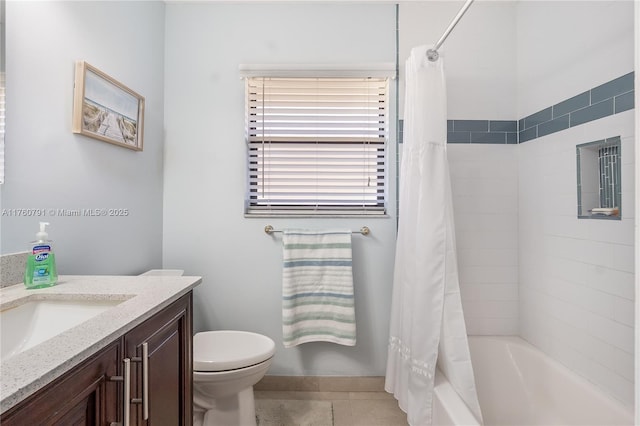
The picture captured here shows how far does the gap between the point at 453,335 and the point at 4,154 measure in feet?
5.69

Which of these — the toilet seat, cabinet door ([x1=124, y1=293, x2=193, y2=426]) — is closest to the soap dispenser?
cabinet door ([x1=124, y1=293, x2=193, y2=426])

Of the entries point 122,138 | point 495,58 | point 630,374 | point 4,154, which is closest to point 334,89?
point 495,58

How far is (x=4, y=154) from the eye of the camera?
0.97m

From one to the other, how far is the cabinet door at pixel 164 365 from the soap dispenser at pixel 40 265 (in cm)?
41

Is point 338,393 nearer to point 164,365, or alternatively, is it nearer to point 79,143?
point 164,365

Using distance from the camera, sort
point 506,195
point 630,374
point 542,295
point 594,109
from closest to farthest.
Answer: point 630,374 → point 594,109 → point 542,295 → point 506,195

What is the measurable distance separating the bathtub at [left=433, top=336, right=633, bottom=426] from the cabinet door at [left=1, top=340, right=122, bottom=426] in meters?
1.06

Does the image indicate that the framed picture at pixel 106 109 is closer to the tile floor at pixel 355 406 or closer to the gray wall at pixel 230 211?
the gray wall at pixel 230 211

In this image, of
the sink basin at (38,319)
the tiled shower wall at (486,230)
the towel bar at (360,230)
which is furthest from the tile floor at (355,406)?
the sink basin at (38,319)

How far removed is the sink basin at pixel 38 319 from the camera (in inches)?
31.8

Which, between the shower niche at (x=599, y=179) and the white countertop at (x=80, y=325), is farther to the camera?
the shower niche at (x=599, y=179)

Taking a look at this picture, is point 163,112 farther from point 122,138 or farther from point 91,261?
point 91,261

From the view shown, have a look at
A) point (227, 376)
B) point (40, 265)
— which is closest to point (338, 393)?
point (227, 376)

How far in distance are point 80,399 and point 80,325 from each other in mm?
159
